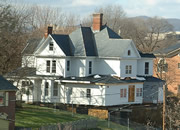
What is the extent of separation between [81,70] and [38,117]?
13.1 meters

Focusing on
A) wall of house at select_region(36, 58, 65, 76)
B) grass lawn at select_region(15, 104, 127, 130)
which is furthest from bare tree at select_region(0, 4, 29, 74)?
wall of house at select_region(36, 58, 65, 76)

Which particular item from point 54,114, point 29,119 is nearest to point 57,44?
point 54,114

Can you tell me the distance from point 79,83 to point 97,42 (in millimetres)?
6909

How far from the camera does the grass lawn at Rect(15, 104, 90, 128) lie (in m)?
40.4

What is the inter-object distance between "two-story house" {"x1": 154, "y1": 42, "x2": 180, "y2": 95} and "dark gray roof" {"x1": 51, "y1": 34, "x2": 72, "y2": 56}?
67.7 ft

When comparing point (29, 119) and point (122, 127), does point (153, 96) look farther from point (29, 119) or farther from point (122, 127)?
point (29, 119)

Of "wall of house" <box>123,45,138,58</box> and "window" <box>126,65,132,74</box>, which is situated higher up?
"wall of house" <box>123,45,138,58</box>

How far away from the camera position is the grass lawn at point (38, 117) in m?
40.4

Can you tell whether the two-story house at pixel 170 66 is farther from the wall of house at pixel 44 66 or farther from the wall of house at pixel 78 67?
the wall of house at pixel 44 66

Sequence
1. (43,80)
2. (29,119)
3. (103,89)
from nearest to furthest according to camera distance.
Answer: (29,119) → (103,89) → (43,80)

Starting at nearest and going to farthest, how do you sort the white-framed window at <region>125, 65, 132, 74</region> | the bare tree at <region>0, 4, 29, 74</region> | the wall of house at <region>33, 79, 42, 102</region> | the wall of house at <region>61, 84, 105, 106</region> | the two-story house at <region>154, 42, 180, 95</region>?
the bare tree at <region>0, 4, 29, 74</region>
the wall of house at <region>61, 84, 105, 106</region>
the white-framed window at <region>125, 65, 132, 74</region>
the wall of house at <region>33, 79, 42, 102</region>
the two-story house at <region>154, 42, 180, 95</region>

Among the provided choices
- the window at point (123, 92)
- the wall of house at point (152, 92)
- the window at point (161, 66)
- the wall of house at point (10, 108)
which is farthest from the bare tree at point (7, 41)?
the window at point (161, 66)

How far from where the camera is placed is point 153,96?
5750 cm

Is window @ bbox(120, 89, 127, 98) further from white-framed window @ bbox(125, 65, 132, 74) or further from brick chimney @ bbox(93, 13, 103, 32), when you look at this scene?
brick chimney @ bbox(93, 13, 103, 32)
